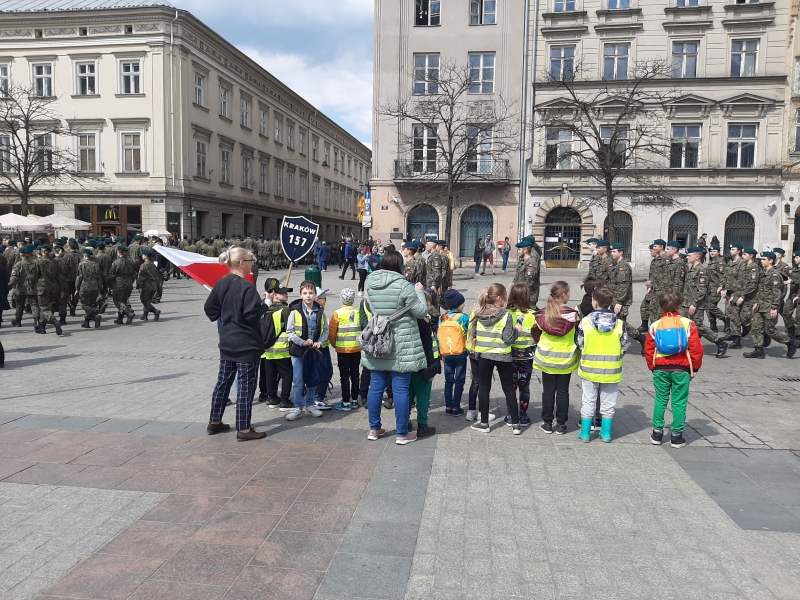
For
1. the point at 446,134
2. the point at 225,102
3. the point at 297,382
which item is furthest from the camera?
the point at 225,102

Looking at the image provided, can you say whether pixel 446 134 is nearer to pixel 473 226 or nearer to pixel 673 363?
pixel 473 226

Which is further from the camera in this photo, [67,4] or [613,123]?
[67,4]

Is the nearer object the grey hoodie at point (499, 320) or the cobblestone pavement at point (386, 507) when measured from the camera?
the cobblestone pavement at point (386, 507)

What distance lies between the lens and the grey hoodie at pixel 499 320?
20.1ft

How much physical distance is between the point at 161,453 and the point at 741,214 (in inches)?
1246

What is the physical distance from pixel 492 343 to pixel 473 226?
1111 inches

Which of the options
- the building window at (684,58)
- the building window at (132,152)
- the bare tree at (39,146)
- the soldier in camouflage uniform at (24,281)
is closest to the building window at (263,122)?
the building window at (132,152)

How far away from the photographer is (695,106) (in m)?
30.2

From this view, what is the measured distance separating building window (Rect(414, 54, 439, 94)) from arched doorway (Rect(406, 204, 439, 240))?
6069 millimetres

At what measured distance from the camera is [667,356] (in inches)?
236

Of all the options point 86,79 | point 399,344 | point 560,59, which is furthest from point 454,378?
point 86,79

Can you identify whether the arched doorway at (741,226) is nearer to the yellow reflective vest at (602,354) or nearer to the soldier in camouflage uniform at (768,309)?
the soldier in camouflage uniform at (768,309)

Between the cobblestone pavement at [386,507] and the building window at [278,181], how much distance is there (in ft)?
143

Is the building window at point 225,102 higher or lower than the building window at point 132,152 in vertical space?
higher
